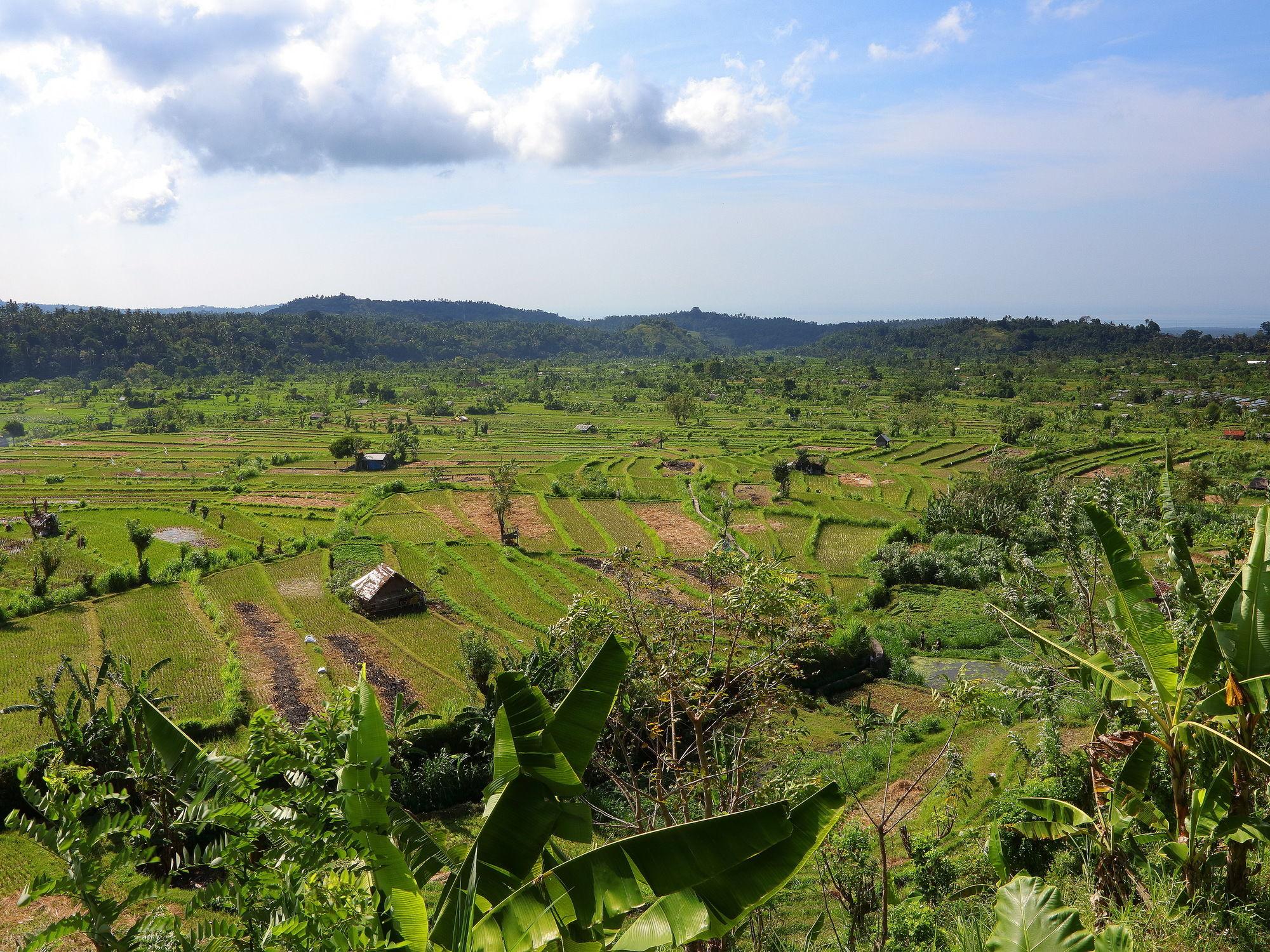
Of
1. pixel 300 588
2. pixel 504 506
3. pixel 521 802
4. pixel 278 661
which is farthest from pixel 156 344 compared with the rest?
pixel 521 802

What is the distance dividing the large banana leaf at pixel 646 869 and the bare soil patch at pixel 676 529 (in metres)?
28.9

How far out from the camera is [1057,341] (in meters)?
152

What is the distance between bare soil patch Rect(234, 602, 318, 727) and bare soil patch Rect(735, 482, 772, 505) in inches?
1013

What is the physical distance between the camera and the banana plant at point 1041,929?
4.42 meters

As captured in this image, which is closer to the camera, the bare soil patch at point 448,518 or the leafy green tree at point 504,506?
the leafy green tree at point 504,506

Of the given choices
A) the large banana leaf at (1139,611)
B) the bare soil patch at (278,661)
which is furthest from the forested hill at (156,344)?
the large banana leaf at (1139,611)

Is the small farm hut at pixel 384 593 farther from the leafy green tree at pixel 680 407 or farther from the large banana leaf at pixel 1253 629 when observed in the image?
the leafy green tree at pixel 680 407

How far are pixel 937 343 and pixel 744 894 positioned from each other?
609 ft

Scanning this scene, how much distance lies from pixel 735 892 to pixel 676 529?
34.2 metres

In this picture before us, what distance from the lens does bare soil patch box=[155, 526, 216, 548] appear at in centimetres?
3400

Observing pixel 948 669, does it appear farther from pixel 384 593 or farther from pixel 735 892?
pixel 735 892

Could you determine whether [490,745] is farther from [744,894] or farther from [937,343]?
[937,343]

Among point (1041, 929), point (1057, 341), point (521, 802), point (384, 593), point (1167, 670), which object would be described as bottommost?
point (384, 593)

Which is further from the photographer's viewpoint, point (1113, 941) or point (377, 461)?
point (377, 461)
